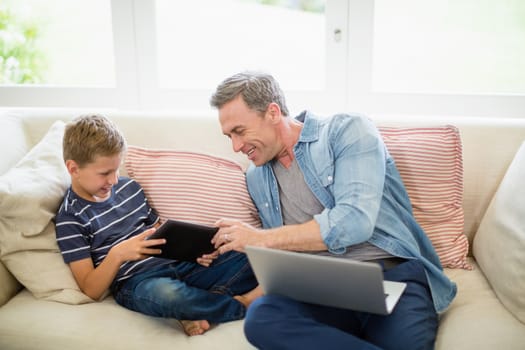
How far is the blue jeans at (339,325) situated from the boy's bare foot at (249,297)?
0.27m

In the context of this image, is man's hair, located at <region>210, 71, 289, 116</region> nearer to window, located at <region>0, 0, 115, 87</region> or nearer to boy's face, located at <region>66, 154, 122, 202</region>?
boy's face, located at <region>66, 154, 122, 202</region>

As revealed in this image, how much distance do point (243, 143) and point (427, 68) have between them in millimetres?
1184

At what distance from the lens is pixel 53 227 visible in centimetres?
188

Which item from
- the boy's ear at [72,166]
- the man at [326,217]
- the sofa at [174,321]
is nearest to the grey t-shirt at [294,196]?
the man at [326,217]

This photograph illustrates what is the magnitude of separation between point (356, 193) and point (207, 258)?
1.59 feet

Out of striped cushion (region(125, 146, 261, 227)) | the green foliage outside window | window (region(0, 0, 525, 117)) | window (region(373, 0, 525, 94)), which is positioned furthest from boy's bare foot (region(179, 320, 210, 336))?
the green foliage outside window

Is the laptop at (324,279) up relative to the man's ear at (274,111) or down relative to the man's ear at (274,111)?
down

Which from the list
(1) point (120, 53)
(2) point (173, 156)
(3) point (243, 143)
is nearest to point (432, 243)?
(3) point (243, 143)

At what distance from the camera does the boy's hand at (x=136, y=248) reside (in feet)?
5.60

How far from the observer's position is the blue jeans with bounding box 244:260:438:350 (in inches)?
58.6

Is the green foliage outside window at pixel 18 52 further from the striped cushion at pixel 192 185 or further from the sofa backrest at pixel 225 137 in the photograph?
the striped cushion at pixel 192 185

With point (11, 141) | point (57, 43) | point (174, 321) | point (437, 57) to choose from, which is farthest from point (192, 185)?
point (57, 43)

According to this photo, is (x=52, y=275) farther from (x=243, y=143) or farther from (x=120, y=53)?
(x=120, y=53)

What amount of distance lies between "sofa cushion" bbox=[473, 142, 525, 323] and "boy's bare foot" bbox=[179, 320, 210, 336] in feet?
2.80
